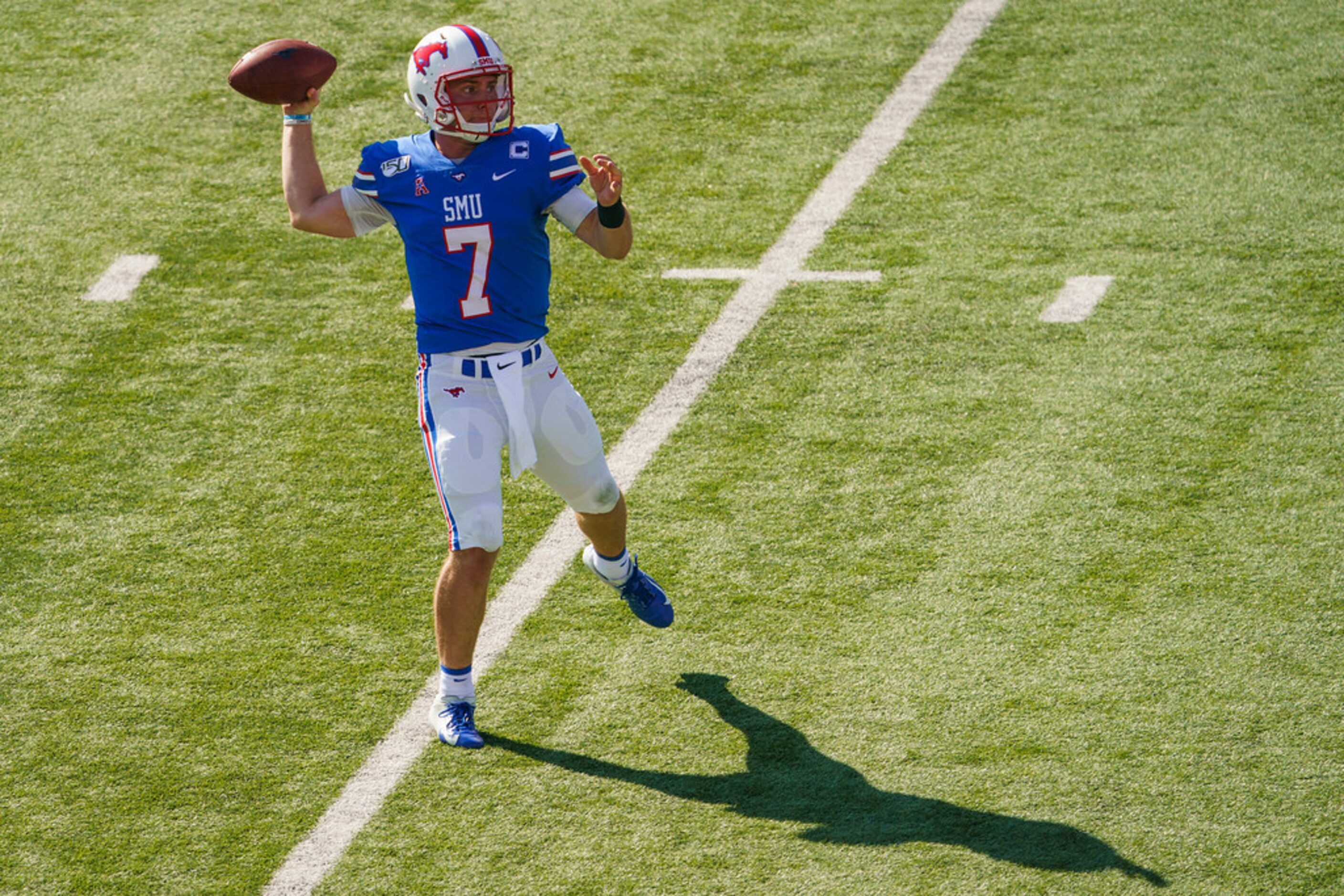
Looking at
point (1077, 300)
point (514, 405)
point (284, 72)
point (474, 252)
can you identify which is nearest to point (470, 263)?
point (474, 252)

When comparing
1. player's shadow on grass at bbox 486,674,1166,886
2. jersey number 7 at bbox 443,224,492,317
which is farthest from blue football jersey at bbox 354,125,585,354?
player's shadow on grass at bbox 486,674,1166,886

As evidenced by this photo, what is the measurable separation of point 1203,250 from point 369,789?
4.85 meters

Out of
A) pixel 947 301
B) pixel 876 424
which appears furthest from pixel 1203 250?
pixel 876 424

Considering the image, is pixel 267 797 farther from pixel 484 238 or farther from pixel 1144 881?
pixel 1144 881

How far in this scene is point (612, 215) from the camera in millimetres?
5477

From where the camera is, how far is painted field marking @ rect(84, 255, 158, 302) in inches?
338

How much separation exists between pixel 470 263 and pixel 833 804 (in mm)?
1993

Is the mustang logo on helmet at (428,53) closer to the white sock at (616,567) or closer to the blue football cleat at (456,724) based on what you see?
the white sock at (616,567)

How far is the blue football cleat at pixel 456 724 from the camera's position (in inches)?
219

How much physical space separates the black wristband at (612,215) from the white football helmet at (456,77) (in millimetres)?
425

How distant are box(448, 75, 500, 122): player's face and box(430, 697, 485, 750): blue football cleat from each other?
1.82m

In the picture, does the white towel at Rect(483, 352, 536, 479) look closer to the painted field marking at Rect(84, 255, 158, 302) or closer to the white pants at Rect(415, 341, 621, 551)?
the white pants at Rect(415, 341, 621, 551)

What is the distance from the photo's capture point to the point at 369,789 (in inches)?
213

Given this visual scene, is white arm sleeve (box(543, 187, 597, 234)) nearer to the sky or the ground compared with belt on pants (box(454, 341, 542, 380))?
nearer to the sky
